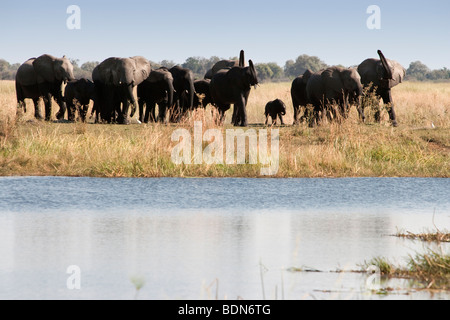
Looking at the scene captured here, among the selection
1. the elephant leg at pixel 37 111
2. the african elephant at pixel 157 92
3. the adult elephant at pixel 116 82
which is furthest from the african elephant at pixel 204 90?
the elephant leg at pixel 37 111

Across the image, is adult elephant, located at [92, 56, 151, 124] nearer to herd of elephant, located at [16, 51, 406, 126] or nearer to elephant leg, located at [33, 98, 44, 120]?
herd of elephant, located at [16, 51, 406, 126]

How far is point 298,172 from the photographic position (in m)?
14.4

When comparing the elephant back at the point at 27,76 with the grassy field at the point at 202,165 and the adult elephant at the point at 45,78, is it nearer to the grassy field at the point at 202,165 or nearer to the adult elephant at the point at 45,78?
the adult elephant at the point at 45,78

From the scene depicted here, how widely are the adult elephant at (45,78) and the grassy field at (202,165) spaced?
415cm

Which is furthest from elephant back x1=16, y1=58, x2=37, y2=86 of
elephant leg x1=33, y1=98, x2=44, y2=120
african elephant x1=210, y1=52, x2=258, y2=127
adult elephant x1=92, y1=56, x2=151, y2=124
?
african elephant x1=210, y1=52, x2=258, y2=127

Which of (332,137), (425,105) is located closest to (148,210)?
(332,137)

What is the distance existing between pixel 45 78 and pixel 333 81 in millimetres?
8327

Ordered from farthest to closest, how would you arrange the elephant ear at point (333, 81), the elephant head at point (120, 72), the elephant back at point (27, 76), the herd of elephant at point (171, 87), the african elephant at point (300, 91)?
the african elephant at point (300, 91) < the elephant back at point (27, 76) < the elephant head at point (120, 72) < the herd of elephant at point (171, 87) < the elephant ear at point (333, 81)

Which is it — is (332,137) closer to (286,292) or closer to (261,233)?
(261,233)

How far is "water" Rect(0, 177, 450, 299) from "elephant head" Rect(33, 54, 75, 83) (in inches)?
391

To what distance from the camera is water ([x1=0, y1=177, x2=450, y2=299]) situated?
5.96 m

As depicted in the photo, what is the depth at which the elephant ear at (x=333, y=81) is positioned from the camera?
799 inches

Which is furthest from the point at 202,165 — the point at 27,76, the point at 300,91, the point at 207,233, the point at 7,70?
the point at 7,70
